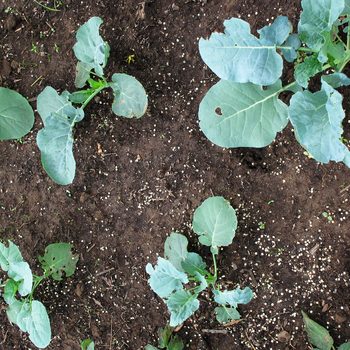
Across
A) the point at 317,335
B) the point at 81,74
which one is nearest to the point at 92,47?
the point at 81,74

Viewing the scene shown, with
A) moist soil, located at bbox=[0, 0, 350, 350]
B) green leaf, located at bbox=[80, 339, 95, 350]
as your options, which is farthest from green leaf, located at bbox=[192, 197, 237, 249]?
green leaf, located at bbox=[80, 339, 95, 350]

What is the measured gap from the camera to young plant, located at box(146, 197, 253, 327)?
2.07 m

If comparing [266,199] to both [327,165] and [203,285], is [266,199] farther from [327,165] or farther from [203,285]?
[203,285]

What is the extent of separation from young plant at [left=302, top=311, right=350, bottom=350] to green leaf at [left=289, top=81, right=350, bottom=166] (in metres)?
0.68

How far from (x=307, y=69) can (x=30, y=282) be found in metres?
1.29

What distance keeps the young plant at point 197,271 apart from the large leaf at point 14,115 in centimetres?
75

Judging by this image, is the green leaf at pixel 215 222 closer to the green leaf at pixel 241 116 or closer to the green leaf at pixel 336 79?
the green leaf at pixel 241 116

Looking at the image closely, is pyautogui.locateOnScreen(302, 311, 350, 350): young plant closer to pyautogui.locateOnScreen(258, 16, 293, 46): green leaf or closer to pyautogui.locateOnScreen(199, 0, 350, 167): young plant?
pyautogui.locateOnScreen(199, 0, 350, 167): young plant

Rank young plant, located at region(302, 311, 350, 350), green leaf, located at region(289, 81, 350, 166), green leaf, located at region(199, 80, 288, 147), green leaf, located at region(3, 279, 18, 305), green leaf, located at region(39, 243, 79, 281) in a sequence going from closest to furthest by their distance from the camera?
1. green leaf, located at region(289, 81, 350, 166)
2. green leaf, located at region(199, 80, 288, 147)
3. young plant, located at region(302, 311, 350, 350)
4. green leaf, located at region(3, 279, 18, 305)
5. green leaf, located at region(39, 243, 79, 281)

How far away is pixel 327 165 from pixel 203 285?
0.65 metres

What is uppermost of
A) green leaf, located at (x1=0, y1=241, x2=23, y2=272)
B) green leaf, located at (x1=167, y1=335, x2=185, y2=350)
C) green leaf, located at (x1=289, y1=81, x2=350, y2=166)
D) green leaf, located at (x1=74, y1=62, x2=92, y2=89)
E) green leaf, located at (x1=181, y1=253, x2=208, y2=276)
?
green leaf, located at (x1=289, y1=81, x2=350, y2=166)

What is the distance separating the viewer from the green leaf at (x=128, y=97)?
221cm

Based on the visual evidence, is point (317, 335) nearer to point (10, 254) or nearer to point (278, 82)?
point (278, 82)

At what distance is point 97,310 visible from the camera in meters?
2.43
